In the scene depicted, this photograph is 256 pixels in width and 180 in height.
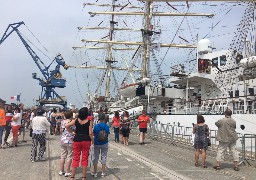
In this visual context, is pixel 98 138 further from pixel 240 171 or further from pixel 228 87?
pixel 228 87

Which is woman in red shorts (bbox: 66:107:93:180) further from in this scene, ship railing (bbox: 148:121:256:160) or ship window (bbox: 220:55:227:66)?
ship window (bbox: 220:55:227:66)

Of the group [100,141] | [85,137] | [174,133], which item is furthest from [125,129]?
[85,137]

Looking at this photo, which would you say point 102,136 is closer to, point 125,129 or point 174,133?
point 125,129

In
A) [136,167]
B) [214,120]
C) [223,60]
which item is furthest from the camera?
[223,60]

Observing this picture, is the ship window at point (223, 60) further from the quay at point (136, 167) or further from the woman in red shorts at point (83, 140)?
the woman in red shorts at point (83, 140)

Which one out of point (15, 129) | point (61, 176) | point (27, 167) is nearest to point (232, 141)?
point (61, 176)

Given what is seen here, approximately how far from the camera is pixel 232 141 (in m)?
10.5

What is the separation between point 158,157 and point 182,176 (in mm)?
3668

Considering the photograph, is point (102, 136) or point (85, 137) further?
point (102, 136)

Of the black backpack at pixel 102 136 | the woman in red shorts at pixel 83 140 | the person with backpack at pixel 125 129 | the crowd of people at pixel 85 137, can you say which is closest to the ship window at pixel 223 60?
the person with backpack at pixel 125 129

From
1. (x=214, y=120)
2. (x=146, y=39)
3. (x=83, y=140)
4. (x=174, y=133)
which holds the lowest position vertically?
(x=174, y=133)

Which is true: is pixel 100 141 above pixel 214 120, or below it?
above

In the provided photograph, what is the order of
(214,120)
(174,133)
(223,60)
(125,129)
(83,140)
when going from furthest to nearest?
(223,60), (214,120), (174,133), (125,129), (83,140)

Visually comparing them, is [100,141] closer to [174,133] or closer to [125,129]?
[125,129]
